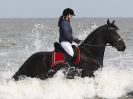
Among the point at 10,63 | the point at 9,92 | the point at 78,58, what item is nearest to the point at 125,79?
the point at 78,58

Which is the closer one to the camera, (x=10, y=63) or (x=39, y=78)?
(x=39, y=78)

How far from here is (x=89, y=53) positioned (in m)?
11.6

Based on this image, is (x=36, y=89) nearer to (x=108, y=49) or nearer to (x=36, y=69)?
(x=36, y=69)

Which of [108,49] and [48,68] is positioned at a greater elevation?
[48,68]

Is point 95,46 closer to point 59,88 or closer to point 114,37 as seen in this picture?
point 114,37

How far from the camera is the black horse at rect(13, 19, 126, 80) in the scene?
11422mm

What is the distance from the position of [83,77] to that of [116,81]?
5.97 ft

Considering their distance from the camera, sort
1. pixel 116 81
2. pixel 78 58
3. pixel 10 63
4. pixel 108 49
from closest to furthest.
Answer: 1. pixel 78 58
2. pixel 116 81
3. pixel 10 63
4. pixel 108 49

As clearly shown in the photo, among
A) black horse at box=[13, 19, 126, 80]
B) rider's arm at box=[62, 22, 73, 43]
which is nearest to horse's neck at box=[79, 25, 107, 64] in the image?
black horse at box=[13, 19, 126, 80]

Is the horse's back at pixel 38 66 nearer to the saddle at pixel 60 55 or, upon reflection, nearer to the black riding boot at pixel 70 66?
the saddle at pixel 60 55

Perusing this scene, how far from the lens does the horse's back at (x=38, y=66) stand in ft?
37.3

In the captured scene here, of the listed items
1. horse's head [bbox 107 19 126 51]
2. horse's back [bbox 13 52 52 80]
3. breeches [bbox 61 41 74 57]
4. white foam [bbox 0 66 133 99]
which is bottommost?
white foam [bbox 0 66 133 99]
